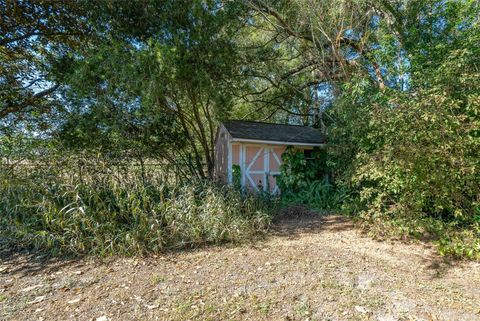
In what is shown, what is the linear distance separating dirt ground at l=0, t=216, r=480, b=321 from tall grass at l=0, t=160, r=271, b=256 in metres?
0.25

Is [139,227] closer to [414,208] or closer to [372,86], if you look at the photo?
[414,208]

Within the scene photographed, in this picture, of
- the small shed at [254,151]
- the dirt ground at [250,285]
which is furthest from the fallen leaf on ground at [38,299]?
the small shed at [254,151]

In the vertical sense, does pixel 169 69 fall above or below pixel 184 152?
above

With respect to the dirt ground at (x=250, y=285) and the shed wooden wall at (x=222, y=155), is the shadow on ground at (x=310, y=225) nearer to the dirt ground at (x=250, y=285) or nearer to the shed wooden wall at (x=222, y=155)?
the dirt ground at (x=250, y=285)

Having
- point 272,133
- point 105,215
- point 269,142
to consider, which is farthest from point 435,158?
point 272,133

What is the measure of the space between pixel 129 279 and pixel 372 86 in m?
6.69

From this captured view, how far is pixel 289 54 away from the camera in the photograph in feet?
32.0

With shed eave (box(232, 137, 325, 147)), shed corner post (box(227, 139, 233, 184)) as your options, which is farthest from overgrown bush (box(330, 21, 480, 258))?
shed corner post (box(227, 139, 233, 184))

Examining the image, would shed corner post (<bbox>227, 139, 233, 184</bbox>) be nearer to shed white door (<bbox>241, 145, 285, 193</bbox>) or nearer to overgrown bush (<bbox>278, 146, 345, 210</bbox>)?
shed white door (<bbox>241, 145, 285, 193</bbox>)

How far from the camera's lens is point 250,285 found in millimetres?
3314

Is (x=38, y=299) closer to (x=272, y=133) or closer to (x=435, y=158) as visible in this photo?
(x=435, y=158)

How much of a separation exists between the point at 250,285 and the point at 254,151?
603 centimetres

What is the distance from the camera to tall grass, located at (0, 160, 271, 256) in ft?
13.7

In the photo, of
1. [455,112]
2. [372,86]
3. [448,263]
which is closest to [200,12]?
[372,86]
